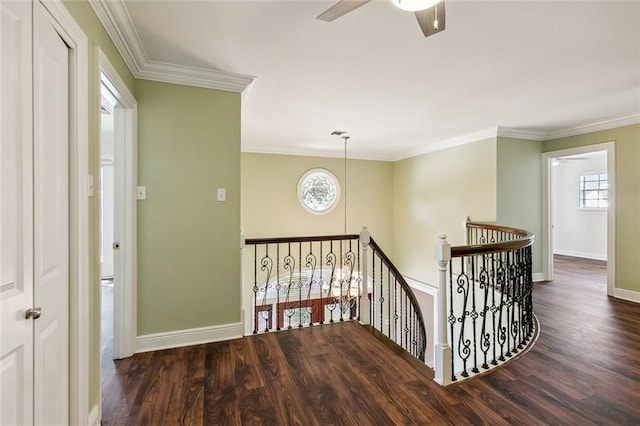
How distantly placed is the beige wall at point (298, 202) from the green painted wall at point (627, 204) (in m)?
3.78

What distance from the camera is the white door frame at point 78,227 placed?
4.50 ft

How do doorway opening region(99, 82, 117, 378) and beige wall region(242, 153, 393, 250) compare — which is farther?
beige wall region(242, 153, 393, 250)

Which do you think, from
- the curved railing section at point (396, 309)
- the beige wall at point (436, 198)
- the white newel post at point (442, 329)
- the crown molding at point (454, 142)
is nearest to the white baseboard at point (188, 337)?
the curved railing section at point (396, 309)

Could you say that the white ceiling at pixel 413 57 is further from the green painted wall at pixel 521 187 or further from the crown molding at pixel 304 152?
the crown molding at pixel 304 152

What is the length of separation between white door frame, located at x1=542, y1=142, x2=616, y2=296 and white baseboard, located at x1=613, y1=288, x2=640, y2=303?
41 mm

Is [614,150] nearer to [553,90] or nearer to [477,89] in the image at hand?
[553,90]

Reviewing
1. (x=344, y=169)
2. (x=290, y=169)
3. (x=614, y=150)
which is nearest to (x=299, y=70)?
(x=290, y=169)

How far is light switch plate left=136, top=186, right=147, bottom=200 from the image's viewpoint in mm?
2433

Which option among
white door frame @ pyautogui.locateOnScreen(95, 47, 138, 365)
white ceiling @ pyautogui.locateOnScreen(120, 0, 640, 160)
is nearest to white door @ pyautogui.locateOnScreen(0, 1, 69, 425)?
white ceiling @ pyautogui.locateOnScreen(120, 0, 640, 160)

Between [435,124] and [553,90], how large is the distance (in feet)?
4.75

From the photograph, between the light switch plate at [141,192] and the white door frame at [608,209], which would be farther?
the white door frame at [608,209]

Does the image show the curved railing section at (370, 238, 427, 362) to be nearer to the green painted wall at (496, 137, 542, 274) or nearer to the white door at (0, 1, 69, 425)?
the green painted wall at (496, 137, 542, 274)

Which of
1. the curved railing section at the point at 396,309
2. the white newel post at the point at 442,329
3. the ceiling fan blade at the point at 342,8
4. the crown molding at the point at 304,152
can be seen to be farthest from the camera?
the crown molding at the point at 304,152

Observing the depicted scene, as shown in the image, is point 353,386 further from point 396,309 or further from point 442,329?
point 396,309
